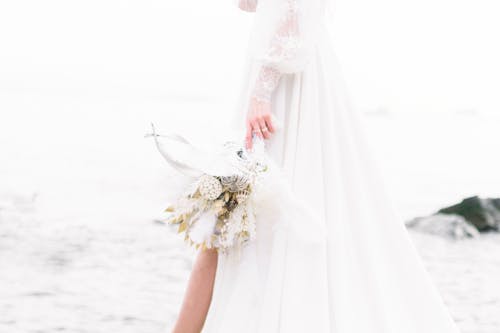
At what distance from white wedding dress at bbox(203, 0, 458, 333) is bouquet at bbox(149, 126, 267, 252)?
71 millimetres

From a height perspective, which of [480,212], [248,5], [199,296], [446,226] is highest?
[480,212]

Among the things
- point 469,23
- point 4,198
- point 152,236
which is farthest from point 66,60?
point 152,236

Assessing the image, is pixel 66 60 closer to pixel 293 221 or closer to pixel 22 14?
pixel 22 14

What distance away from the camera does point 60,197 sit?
561 centimetres

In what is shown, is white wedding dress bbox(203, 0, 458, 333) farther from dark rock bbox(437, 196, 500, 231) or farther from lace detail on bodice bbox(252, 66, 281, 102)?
dark rock bbox(437, 196, 500, 231)

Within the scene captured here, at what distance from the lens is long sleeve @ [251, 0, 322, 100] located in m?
1.59

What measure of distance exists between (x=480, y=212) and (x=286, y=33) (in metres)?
3.56

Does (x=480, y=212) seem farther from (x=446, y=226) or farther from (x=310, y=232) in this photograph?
(x=310, y=232)

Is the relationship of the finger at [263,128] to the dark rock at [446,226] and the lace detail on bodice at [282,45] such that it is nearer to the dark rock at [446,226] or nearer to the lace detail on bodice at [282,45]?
the lace detail on bodice at [282,45]

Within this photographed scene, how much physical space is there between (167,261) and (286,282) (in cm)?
211

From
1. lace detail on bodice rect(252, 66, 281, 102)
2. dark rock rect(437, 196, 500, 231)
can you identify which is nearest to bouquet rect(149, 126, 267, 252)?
lace detail on bodice rect(252, 66, 281, 102)

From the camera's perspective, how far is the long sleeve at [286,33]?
5.21 ft

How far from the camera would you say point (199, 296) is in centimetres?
169

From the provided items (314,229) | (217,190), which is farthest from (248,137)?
(314,229)
